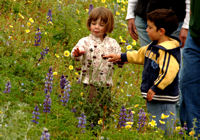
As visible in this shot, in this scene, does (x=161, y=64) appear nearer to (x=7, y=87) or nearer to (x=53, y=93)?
(x=53, y=93)

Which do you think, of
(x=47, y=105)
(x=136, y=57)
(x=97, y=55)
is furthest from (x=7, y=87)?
(x=136, y=57)

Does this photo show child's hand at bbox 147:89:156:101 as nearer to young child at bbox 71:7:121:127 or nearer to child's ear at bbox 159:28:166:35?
young child at bbox 71:7:121:127

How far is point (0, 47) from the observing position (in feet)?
16.2

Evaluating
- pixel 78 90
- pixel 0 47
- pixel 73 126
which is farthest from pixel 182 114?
pixel 0 47

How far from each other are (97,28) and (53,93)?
1031 mm

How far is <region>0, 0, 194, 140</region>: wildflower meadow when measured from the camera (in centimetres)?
321

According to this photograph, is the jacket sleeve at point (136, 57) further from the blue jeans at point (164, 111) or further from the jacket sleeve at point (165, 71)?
the blue jeans at point (164, 111)

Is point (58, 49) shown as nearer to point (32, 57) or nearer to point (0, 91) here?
point (32, 57)

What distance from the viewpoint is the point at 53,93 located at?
14.3ft

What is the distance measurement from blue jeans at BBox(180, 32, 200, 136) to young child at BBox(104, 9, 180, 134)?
0.33 m

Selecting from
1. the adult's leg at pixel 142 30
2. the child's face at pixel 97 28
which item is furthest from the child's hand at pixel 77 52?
the adult's leg at pixel 142 30

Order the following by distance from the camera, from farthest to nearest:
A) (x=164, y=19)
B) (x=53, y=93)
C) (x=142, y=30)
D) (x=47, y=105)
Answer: (x=142, y=30), (x=53, y=93), (x=164, y=19), (x=47, y=105)

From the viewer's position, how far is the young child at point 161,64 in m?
3.65

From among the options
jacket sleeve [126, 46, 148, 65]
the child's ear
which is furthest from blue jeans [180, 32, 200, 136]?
jacket sleeve [126, 46, 148, 65]
